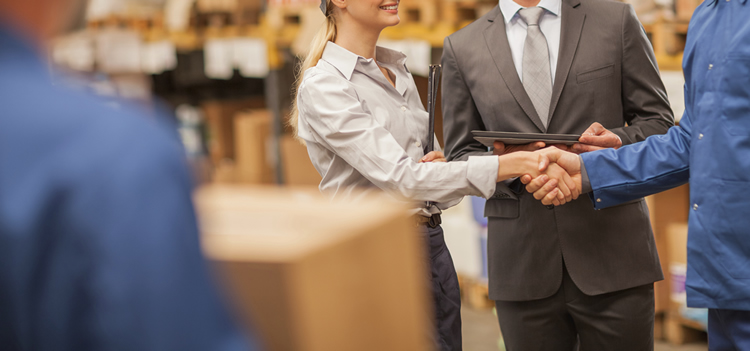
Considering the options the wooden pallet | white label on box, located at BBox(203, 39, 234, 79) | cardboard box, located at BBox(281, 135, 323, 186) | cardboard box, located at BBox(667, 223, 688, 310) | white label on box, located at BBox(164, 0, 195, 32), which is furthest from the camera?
white label on box, located at BBox(164, 0, 195, 32)

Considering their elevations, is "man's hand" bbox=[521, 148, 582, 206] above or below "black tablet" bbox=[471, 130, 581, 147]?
below

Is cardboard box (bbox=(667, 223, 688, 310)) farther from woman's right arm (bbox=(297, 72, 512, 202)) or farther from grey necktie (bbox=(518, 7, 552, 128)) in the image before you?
woman's right arm (bbox=(297, 72, 512, 202))

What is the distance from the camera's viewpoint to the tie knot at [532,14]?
78.7 inches

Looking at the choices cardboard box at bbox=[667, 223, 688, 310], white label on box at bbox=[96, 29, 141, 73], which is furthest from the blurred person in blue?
white label on box at bbox=[96, 29, 141, 73]

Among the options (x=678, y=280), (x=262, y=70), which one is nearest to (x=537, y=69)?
(x=678, y=280)

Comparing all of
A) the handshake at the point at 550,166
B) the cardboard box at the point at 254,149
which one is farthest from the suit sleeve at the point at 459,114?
the cardboard box at the point at 254,149

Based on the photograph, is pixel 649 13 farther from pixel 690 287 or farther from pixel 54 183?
pixel 54 183

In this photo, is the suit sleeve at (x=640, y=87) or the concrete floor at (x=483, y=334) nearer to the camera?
the suit sleeve at (x=640, y=87)

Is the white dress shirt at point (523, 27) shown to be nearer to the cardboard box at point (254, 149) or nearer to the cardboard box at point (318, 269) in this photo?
the cardboard box at point (318, 269)

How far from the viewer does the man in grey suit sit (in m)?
1.89

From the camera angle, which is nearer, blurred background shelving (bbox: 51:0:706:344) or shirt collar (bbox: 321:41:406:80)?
shirt collar (bbox: 321:41:406:80)

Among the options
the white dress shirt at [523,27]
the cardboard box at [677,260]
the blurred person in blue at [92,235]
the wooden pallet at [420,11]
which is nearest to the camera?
the blurred person in blue at [92,235]

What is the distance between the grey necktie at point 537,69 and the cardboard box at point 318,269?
50.7 inches

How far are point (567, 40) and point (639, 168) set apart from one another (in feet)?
1.36
